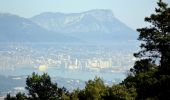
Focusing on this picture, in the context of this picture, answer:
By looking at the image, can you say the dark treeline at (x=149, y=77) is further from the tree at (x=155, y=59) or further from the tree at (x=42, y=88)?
the tree at (x=42, y=88)

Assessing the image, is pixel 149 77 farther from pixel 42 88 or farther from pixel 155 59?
pixel 42 88

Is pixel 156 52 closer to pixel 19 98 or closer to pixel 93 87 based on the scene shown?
pixel 93 87

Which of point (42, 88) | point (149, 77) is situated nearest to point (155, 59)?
point (149, 77)

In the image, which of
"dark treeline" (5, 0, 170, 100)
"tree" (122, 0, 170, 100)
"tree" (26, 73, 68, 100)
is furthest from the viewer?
"tree" (26, 73, 68, 100)

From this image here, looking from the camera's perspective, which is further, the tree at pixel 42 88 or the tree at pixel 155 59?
the tree at pixel 42 88

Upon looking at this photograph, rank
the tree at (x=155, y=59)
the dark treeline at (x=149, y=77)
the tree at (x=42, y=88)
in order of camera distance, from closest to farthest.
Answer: the dark treeline at (x=149, y=77) < the tree at (x=155, y=59) < the tree at (x=42, y=88)

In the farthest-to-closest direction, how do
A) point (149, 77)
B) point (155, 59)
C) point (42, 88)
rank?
point (42, 88) → point (155, 59) → point (149, 77)

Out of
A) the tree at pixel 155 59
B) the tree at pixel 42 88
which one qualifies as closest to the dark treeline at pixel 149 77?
the tree at pixel 155 59

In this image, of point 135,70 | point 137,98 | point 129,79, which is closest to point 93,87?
point 137,98

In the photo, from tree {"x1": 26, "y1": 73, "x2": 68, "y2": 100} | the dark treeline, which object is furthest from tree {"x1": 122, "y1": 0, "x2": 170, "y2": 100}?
tree {"x1": 26, "y1": 73, "x2": 68, "y2": 100}

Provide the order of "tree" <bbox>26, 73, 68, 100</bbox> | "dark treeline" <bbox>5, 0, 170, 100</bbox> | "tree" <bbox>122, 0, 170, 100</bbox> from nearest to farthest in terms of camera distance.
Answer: "dark treeline" <bbox>5, 0, 170, 100</bbox> < "tree" <bbox>122, 0, 170, 100</bbox> < "tree" <bbox>26, 73, 68, 100</bbox>

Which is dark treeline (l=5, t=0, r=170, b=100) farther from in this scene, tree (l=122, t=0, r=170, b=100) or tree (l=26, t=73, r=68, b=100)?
tree (l=26, t=73, r=68, b=100)
